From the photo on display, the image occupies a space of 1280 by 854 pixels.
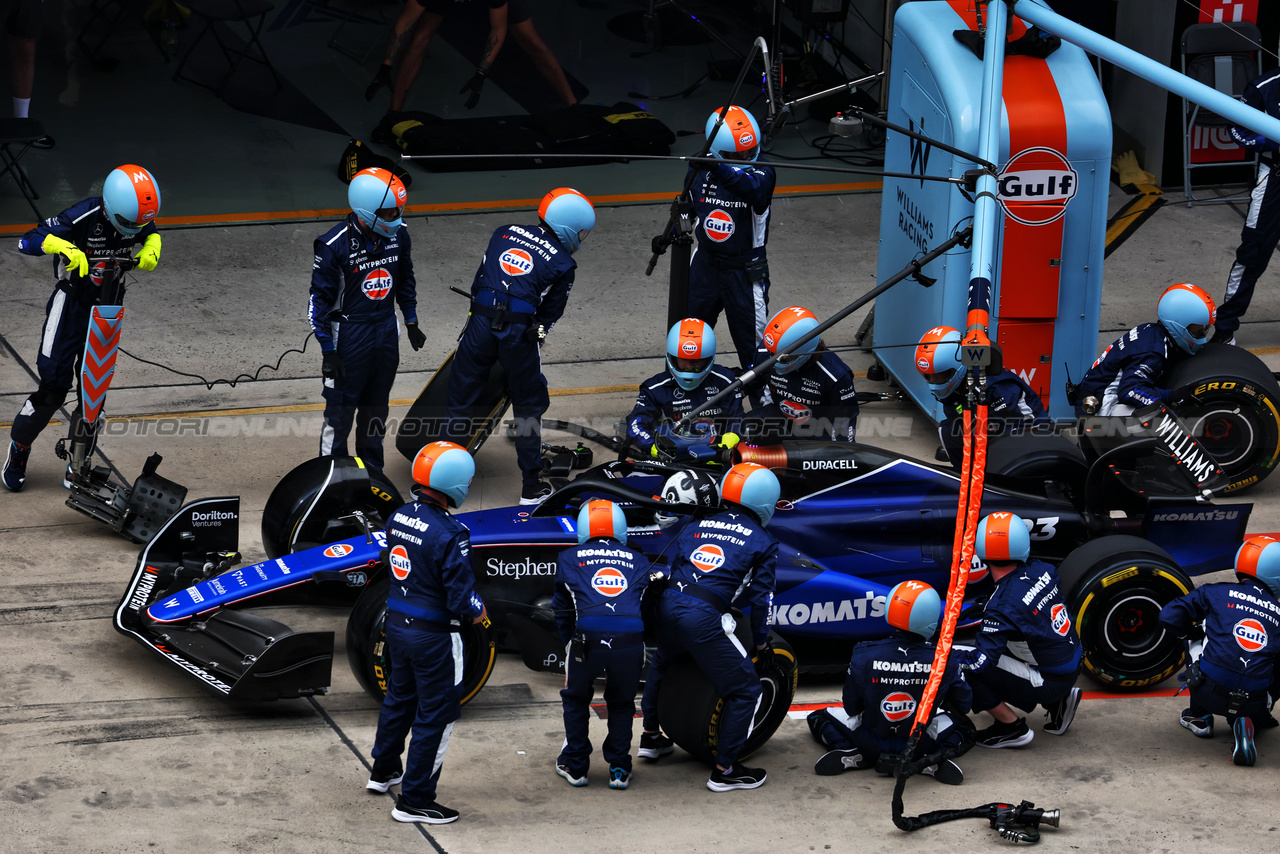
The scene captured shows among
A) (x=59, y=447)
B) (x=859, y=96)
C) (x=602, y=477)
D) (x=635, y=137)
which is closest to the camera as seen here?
(x=602, y=477)

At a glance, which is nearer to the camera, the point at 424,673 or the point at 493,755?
the point at 424,673

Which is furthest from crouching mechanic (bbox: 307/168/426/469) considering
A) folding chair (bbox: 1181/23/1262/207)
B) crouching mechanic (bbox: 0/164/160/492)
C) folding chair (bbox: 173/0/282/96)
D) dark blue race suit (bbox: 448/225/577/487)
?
folding chair (bbox: 173/0/282/96)

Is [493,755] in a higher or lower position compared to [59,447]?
lower

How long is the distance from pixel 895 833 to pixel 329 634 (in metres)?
2.65

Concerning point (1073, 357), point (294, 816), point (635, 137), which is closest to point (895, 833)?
point (294, 816)

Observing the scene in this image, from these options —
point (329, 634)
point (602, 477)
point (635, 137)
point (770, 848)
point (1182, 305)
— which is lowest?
point (770, 848)

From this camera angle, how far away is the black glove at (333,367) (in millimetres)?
9188

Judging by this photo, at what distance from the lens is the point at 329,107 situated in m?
16.5

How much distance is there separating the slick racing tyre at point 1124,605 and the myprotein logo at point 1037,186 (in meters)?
3.16

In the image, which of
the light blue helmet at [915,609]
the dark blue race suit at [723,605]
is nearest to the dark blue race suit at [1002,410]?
the light blue helmet at [915,609]

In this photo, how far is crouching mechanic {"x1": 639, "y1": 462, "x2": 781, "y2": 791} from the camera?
6.73m

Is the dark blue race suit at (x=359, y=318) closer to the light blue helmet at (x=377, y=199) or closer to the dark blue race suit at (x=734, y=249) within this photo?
the light blue helmet at (x=377, y=199)

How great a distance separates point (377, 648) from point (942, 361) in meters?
3.56

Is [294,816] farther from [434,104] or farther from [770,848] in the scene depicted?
[434,104]
